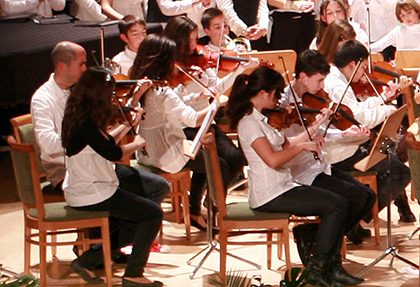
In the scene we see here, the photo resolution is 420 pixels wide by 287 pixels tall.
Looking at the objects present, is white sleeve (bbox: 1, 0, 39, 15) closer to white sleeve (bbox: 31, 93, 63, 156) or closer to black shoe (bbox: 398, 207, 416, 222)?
white sleeve (bbox: 31, 93, 63, 156)

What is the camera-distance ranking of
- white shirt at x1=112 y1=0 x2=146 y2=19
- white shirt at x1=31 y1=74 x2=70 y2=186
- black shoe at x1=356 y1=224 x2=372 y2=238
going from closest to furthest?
white shirt at x1=31 y1=74 x2=70 y2=186 < black shoe at x1=356 y1=224 x2=372 y2=238 < white shirt at x1=112 y1=0 x2=146 y2=19

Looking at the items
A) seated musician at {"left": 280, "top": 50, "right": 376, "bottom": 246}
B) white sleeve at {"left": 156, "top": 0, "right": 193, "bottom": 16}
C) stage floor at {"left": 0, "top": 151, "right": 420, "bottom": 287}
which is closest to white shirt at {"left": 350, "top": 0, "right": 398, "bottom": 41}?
white sleeve at {"left": 156, "top": 0, "right": 193, "bottom": 16}

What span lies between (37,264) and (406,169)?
85.3 inches

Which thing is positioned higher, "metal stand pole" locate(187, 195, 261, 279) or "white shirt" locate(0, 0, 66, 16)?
"white shirt" locate(0, 0, 66, 16)

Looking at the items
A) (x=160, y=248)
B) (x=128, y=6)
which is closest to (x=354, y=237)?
(x=160, y=248)

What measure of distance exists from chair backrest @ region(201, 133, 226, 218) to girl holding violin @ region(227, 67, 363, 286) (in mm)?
147

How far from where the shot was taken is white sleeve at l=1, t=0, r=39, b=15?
612cm

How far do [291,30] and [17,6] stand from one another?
97.2 inches

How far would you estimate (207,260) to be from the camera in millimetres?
4383

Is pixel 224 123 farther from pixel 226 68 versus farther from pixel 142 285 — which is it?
pixel 142 285

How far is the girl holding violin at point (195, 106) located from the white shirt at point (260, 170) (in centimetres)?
80

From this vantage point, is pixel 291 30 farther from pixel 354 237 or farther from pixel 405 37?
pixel 354 237

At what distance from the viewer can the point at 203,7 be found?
6.47 metres

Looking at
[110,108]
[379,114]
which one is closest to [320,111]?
[379,114]
